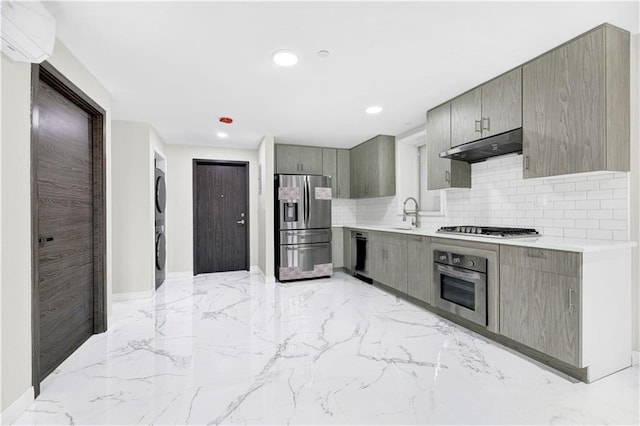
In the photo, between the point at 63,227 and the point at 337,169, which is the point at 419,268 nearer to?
the point at 337,169

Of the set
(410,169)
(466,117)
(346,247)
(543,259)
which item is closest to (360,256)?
(346,247)

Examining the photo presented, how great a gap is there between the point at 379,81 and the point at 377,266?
243 cm

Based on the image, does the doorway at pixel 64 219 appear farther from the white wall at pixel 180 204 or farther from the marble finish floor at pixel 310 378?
the white wall at pixel 180 204

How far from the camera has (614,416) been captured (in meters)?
1.57

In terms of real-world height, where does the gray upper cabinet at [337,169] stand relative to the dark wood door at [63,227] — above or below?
above

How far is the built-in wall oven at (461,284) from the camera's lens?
2.51 m

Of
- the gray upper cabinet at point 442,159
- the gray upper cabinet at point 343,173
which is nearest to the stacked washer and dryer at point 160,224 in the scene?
the gray upper cabinet at point 343,173

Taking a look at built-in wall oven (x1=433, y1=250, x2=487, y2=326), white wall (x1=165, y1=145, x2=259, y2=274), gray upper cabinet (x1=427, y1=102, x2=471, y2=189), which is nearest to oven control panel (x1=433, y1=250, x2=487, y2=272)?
built-in wall oven (x1=433, y1=250, x2=487, y2=326)

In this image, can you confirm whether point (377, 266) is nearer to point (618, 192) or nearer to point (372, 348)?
point (372, 348)

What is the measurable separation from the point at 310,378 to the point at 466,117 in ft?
8.76

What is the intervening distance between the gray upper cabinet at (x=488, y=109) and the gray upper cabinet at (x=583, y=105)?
148 millimetres

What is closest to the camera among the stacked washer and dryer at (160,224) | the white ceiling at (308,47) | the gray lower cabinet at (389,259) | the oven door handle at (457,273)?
the white ceiling at (308,47)

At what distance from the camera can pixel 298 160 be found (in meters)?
5.18

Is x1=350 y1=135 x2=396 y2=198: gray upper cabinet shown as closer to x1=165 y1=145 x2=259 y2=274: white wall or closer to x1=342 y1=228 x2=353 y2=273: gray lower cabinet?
x1=342 y1=228 x2=353 y2=273: gray lower cabinet
